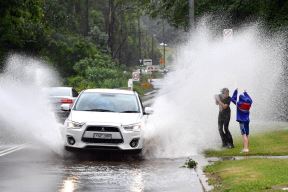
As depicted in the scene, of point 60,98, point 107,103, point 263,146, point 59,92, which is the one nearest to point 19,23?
point 59,92

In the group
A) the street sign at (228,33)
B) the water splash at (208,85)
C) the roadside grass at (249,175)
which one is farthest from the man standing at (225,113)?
the street sign at (228,33)

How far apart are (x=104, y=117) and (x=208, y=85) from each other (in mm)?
9913

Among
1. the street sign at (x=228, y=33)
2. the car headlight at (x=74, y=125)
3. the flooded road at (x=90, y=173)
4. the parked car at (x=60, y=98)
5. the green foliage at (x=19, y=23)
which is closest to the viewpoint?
the flooded road at (x=90, y=173)

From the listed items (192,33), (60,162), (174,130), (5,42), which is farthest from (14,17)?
(60,162)

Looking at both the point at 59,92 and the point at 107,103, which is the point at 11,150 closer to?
the point at 107,103

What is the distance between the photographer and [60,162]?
14805 millimetres

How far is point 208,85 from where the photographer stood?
81.3 ft

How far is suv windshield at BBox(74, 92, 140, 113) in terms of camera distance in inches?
642

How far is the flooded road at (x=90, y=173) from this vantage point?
37.5 feet

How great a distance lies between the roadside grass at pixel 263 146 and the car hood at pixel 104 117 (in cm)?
219

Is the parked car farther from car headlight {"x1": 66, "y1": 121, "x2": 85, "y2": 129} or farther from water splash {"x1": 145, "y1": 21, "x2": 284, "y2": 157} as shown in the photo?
car headlight {"x1": 66, "y1": 121, "x2": 85, "y2": 129}

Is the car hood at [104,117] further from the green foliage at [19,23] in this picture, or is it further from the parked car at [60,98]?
the green foliage at [19,23]

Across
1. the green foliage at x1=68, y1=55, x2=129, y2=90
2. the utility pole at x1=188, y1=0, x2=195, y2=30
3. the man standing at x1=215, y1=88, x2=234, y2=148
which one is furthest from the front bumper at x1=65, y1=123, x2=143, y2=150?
the green foliage at x1=68, y1=55, x2=129, y2=90

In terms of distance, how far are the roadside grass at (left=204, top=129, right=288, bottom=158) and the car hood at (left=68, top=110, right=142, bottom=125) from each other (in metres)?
2.19
